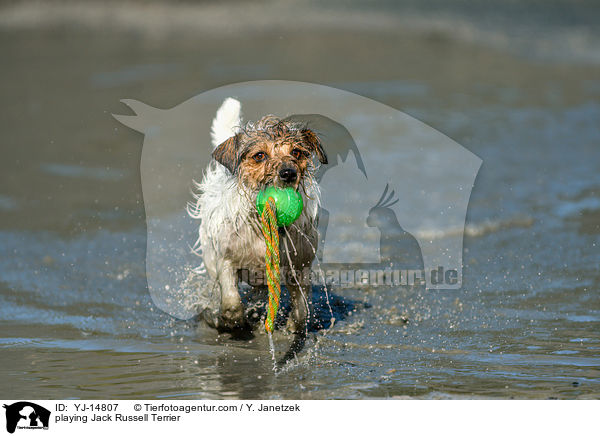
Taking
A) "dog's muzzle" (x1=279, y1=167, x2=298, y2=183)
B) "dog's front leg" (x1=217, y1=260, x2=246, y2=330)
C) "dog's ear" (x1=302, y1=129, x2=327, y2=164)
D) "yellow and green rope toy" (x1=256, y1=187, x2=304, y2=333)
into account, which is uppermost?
"dog's ear" (x1=302, y1=129, x2=327, y2=164)

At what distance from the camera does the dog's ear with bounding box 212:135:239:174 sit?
5277 mm

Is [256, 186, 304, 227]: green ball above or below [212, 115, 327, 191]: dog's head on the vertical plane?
below

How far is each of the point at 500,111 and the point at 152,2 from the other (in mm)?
9741

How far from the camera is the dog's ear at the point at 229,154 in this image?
17.3ft

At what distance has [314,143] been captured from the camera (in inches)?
213

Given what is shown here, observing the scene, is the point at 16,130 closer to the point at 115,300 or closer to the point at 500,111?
the point at 115,300

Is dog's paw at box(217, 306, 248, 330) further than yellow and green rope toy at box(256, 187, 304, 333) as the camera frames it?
Yes

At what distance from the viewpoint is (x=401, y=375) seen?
198 inches

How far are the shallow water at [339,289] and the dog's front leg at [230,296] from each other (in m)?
0.23

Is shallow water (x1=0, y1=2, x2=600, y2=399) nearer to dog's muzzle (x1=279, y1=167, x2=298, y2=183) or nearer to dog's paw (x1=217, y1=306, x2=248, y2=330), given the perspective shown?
dog's paw (x1=217, y1=306, x2=248, y2=330)

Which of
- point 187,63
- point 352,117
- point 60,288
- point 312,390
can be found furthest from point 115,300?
point 187,63
